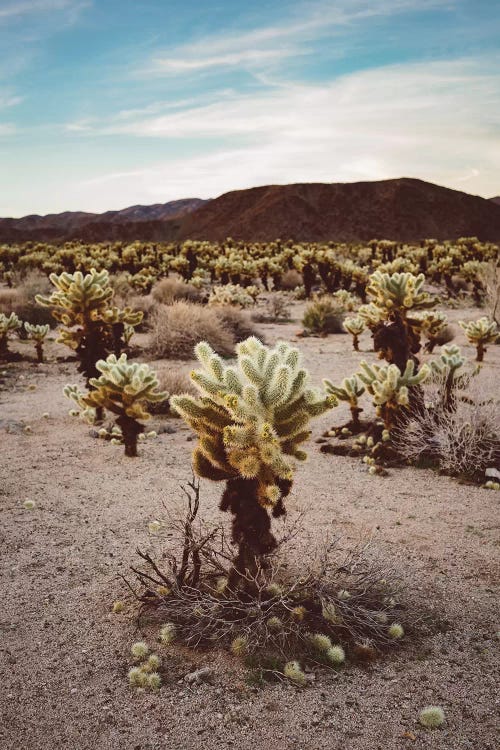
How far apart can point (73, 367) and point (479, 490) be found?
27.2 ft

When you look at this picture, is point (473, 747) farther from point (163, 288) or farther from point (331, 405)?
point (163, 288)

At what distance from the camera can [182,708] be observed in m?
2.87

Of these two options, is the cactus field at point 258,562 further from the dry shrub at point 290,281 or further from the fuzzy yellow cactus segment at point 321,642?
the dry shrub at point 290,281

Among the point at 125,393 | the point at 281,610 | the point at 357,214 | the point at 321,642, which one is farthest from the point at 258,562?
the point at 357,214

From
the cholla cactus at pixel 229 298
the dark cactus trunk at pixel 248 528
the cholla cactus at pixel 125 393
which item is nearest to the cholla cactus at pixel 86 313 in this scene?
the cholla cactus at pixel 125 393

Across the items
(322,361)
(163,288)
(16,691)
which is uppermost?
(163,288)

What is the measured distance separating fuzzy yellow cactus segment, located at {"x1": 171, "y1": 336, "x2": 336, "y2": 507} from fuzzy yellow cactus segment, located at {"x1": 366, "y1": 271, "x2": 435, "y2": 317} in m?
3.50

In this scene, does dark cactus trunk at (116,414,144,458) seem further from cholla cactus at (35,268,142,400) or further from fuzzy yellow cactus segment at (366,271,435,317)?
fuzzy yellow cactus segment at (366,271,435,317)

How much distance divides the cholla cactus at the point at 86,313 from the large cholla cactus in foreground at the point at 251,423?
4.52m

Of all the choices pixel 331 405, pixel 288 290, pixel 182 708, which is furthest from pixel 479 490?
pixel 288 290

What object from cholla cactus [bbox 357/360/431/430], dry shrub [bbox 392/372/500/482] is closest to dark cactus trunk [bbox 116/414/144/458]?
cholla cactus [bbox 357/360/431/430]

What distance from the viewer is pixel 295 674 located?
3020mm

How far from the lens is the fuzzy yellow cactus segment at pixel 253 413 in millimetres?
3191

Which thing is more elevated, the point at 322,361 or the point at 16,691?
the point at 322,361
